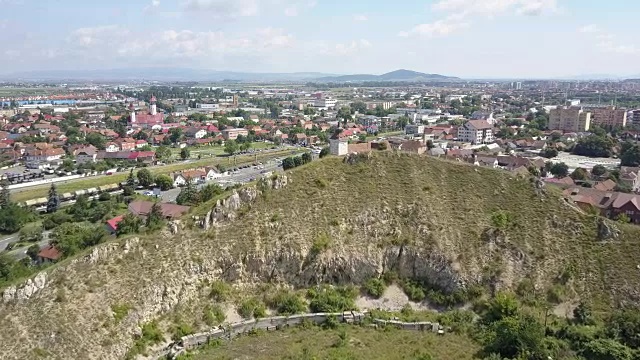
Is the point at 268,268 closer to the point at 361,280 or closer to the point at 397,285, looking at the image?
the point at 361,280

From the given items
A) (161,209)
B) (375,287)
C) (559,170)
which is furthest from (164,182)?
(559,170)

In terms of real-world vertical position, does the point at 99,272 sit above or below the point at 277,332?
above

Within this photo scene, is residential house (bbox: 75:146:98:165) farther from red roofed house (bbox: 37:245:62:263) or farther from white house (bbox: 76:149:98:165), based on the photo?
red roofed house (bbox: 37:245:62:263)

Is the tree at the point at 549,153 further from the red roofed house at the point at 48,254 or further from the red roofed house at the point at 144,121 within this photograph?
the red roofed house at the point at 144,121

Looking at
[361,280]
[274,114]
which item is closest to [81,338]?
[361,280]

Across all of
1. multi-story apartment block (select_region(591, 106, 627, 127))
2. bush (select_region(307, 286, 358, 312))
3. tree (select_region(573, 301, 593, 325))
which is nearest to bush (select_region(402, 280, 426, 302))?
bush (select_region(307, 286, 358, 312))
